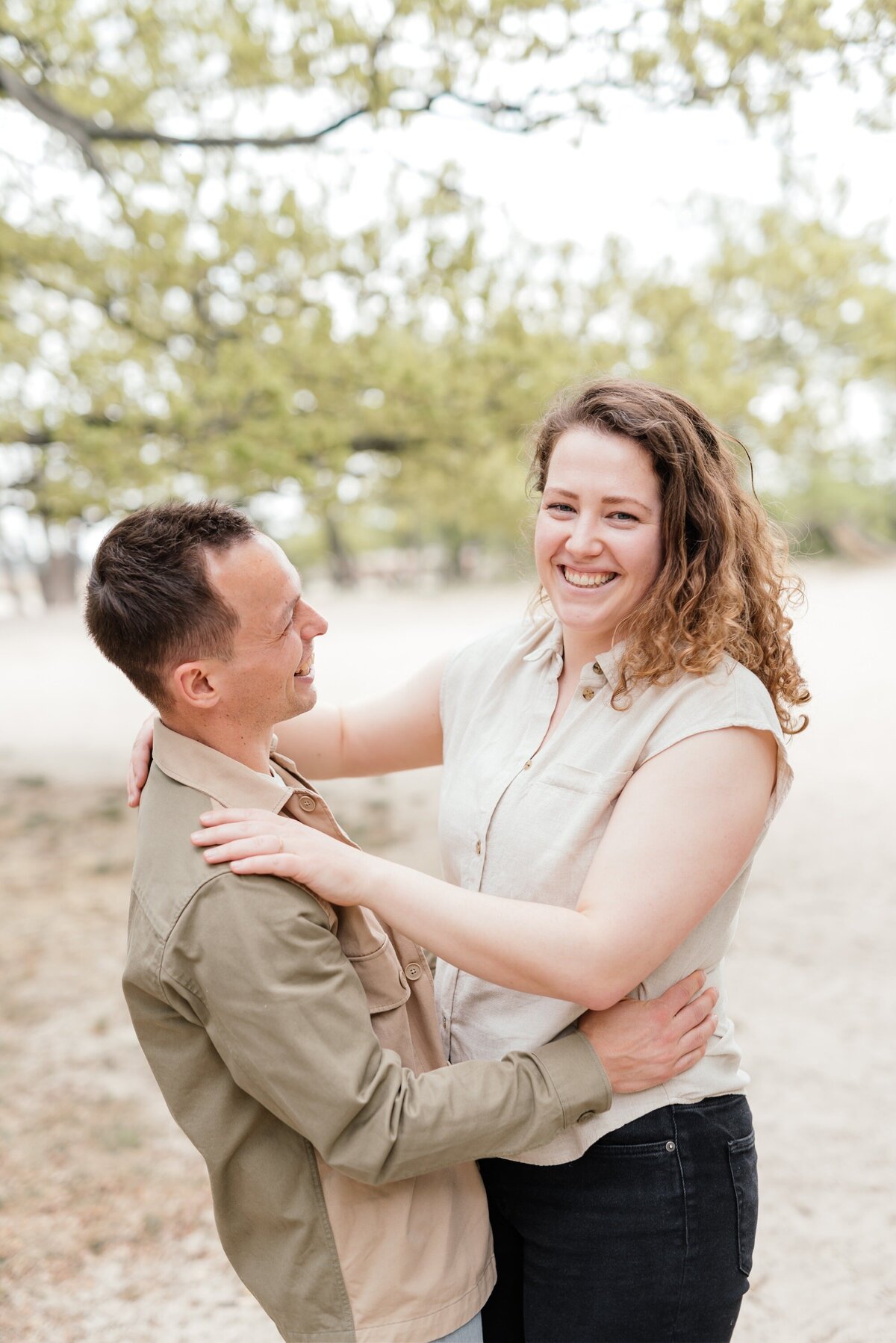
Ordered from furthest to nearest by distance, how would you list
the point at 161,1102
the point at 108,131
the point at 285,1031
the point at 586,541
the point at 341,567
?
1. the point at 341,567
2. the point at 108,131
3. the point at 161,1102
4. the point at 586,541
5. the point at 285,1031

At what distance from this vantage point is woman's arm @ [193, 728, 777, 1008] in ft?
5.19

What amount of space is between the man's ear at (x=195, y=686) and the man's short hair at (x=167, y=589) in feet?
0.06

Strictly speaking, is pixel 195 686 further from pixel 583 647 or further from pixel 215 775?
pixel 583 647

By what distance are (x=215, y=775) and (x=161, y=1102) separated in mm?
3295

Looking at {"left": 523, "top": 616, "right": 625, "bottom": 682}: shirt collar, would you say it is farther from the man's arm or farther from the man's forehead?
the man's arm

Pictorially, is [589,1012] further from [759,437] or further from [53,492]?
[759,437]

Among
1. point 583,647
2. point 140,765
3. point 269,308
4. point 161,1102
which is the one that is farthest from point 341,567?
point 583,647

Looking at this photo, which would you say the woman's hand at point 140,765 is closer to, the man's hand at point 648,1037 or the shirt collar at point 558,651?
the shirt collar at point 558,651

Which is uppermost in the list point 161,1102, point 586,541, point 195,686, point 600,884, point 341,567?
point 586,541

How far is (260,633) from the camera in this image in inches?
68.7

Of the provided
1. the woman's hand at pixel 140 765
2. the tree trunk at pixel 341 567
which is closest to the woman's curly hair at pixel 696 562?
the woman's hand at pixel 140 765

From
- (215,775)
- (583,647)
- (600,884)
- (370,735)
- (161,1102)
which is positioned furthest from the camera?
(161,1102)

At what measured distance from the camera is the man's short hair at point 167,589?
170 cm

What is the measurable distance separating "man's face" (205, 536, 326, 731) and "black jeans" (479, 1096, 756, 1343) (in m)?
0.90
